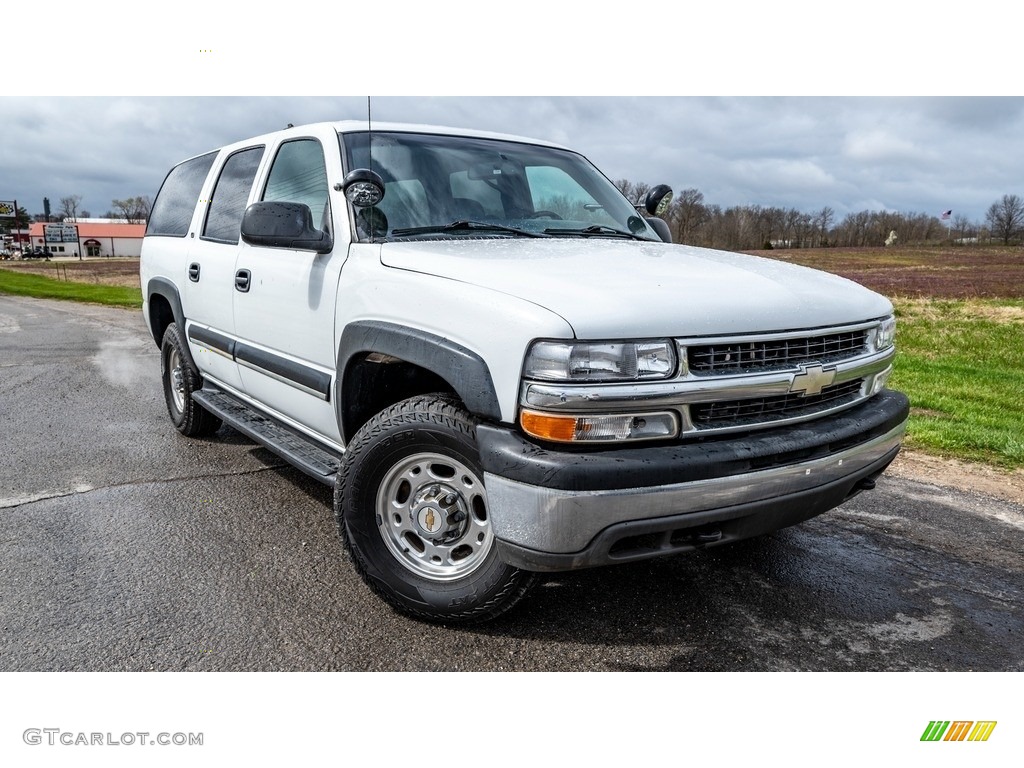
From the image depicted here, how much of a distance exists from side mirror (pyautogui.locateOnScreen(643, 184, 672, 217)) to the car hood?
137 cm

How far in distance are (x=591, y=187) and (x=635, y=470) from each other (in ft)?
7.91

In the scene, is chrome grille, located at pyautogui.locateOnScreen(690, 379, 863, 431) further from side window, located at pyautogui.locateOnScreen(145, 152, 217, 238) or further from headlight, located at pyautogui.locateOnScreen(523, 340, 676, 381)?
side window, located at pyautogui.locateOnScreen(145, 152, 217, 238)

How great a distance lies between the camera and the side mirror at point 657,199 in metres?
4.80

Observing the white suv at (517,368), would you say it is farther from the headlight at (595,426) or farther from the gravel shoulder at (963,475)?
the gravel shoulder at (963,475)

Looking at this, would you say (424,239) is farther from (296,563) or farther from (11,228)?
(11,228)

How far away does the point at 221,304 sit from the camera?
462cm

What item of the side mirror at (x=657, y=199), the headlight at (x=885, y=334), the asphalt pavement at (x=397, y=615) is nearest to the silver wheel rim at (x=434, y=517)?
the asphalt pavement at (x=397, y=615)

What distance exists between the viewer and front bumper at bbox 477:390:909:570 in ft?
7.94

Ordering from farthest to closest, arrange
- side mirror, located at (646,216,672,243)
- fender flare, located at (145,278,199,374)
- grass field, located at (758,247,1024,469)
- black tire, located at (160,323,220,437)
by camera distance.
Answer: grass field, located at (758,247,1024,469) < black tire, located at (160,323,220,437) < fender flare, located at (145,278,199,374) < side mirror, located at (646,216,672,243)

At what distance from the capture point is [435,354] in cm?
277

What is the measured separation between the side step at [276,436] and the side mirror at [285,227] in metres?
0.99

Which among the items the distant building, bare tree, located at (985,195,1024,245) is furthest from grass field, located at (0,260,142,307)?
the distant building

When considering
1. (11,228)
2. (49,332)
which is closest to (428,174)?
(49,332)
